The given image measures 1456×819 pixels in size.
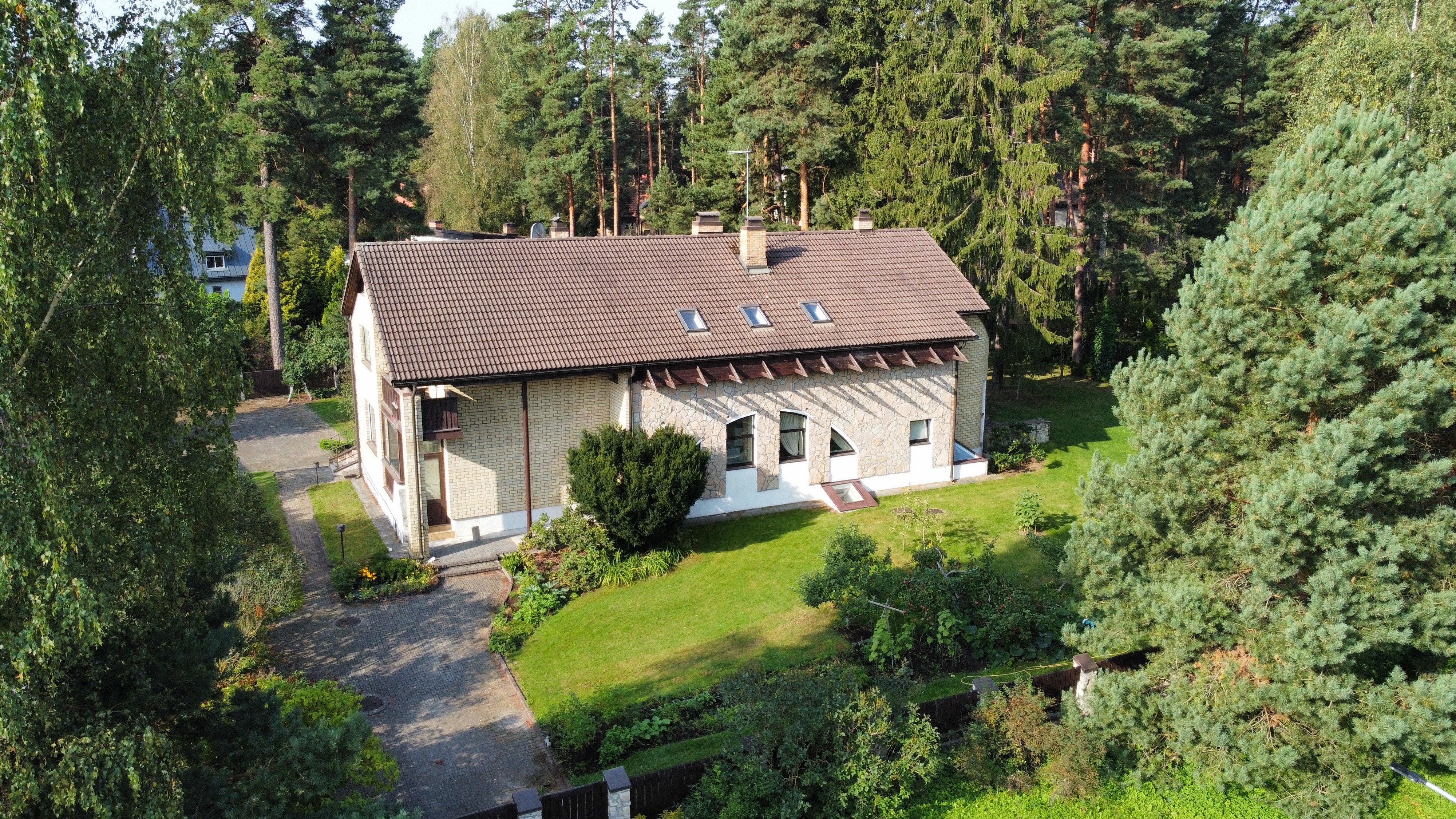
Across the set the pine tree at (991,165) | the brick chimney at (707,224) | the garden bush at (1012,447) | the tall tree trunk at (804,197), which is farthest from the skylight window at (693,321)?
the tall tree trunk at (804,197)

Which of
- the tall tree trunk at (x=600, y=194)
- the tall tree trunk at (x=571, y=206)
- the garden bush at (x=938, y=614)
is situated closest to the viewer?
the garden bush at (x=938, y=614)

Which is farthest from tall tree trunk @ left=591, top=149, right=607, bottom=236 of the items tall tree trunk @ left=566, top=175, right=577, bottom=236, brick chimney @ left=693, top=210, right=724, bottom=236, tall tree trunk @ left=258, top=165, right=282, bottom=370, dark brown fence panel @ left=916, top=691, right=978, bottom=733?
dark brown fence panel @ left=916, top=691, right=978, bottom=733

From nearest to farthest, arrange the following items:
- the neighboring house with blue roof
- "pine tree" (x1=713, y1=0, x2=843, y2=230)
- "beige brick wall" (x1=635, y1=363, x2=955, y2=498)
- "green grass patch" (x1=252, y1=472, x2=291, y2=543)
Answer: "beige brick wall" (x1=635, y1=363, x2=955, y2=498) → "green grass patch" (x1=252, y1=472, x2=291, y2=543) → "pine tree" (x1=713, y1=0, x2=843, y2=230) → the neighboring house with blue roof

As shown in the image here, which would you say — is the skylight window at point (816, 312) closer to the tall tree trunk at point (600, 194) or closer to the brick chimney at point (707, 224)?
the brick chimney at point (707, 224)

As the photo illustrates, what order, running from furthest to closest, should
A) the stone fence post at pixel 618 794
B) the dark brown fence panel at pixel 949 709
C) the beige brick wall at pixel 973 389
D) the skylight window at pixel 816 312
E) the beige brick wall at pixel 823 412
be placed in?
the beige brick wall at pixel 973 389 < the skylight window at pixel 816 312 < the beige brick wall at pixel 823 412 < the dark brown fence panel at pixel 949 709 < the stone fence post at pixel 618 794

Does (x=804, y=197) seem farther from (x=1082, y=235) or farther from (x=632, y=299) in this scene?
(x=632, y=299)

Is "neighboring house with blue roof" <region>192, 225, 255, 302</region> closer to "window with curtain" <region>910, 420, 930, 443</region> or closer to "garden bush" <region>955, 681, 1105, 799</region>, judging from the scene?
"window with curtain" <region>910, 420, 930, 443</region>
